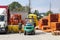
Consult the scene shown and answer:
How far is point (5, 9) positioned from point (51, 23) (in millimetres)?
8005

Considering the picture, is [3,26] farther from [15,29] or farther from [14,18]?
[14,18]

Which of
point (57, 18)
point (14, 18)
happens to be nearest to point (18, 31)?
point (57, 18)

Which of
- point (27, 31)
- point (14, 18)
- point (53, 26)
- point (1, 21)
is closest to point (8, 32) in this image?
point (1, 21)

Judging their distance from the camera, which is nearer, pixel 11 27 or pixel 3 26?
pixel 3 26

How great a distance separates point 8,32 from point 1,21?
271 centimetres

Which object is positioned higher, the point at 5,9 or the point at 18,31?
the point at 5,9

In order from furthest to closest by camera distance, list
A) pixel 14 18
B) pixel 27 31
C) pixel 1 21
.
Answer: pixel 14 18
pixel 1 21
pixel 27 31

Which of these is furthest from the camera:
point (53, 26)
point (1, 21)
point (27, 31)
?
point (53, 26)

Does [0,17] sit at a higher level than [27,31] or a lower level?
higher

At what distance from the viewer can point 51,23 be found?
3127 cm

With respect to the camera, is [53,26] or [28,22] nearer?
[28,22]

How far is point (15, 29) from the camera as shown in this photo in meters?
27.6

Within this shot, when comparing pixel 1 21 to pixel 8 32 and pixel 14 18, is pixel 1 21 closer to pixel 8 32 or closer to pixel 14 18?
pixel 8 32

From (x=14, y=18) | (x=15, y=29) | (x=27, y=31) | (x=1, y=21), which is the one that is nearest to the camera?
(x=27, y=31)
